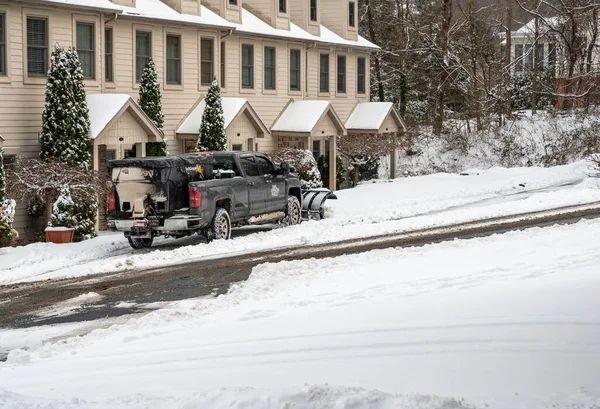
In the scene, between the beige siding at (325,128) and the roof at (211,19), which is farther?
the beige siding at (325,128)

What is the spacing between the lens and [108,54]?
29.0 metres

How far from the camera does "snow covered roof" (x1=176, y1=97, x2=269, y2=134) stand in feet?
104

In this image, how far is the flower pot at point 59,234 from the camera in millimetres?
22469

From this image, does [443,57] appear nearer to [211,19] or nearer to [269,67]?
[269,67]

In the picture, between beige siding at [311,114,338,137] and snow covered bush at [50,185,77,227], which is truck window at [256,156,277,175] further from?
beige siding at [311,114,338,137]

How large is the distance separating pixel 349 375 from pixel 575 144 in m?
36.8

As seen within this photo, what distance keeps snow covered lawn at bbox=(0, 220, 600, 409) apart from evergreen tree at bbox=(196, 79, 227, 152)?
15.4 meters

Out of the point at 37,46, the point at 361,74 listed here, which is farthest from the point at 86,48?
the point at 361,74

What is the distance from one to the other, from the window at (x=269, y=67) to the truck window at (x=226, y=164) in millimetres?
14137

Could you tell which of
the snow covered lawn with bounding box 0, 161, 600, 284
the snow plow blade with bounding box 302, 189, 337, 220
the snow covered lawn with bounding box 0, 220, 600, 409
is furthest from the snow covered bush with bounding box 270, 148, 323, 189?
the snow covered lawn with bounding box 0, 220, 600, 409

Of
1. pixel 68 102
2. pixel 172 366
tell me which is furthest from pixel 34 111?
pixel 172 366

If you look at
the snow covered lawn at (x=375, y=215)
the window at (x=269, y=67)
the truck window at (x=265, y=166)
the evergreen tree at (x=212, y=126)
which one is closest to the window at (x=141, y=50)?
the evergreen tree at (x=212, y=126)

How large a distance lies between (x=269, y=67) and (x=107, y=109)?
37.9ft

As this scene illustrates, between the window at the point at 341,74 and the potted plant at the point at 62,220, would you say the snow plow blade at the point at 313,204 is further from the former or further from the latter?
the window at the point at 341,74
